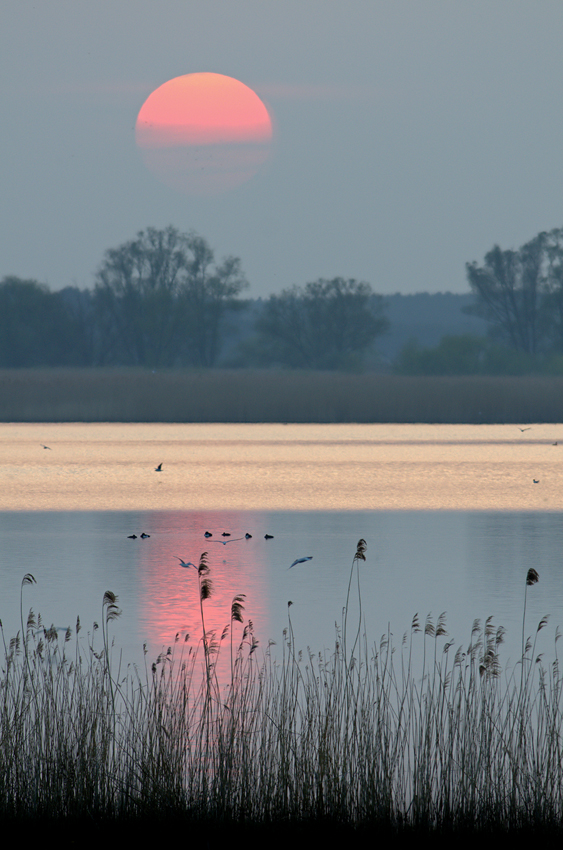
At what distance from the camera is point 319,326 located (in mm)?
81312

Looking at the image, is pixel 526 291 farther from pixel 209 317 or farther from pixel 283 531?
pixel 283 531

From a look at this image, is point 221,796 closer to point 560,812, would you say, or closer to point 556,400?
point 560,812

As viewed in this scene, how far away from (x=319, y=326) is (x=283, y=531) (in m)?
67.4

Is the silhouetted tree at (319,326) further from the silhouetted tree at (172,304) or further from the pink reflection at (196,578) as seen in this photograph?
the pink reflection at (196,578)

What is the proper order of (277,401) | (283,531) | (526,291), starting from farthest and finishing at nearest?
(526,291) < (277,401) < (283,531)

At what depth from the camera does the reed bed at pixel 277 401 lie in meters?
41.0

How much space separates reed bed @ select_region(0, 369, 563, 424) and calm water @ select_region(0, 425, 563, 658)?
440 inches

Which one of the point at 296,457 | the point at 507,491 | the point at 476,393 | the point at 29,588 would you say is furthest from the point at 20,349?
the point at 29,588

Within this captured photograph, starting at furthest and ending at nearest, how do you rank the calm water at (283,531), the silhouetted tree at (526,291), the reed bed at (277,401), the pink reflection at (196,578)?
the silhouetted tree at (526,291) → the reed bed at (277,401) → the calm water at (283,531) → the pink reflection at (196,578)

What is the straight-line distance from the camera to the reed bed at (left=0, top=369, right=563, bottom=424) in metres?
41.0

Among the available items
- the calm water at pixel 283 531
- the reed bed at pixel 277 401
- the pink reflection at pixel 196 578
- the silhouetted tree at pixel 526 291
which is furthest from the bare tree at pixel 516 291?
the pink reflection at pixel 196 578

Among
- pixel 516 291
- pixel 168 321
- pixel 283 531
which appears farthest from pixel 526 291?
pixel 283 531

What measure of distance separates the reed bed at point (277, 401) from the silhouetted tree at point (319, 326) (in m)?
29.4

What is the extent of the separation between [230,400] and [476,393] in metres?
9.43
